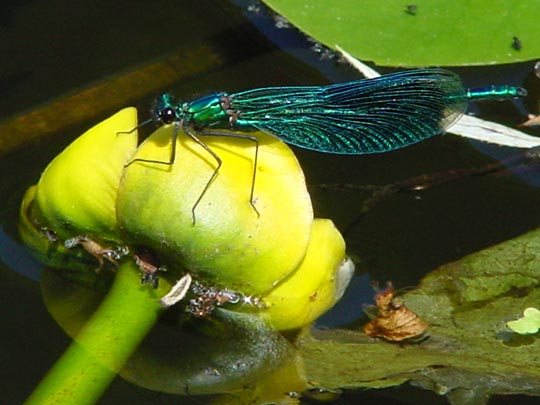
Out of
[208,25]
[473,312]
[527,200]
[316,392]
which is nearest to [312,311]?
[316,392]

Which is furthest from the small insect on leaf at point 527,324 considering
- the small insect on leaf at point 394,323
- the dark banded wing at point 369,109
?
the dark banded wing at point 369,109

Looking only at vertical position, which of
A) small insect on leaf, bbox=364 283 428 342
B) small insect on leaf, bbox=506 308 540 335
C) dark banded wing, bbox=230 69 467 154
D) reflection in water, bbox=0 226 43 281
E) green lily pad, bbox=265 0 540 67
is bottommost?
reflection in water, bbox=0 226 43 281

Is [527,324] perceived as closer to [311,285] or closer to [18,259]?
[311,285]

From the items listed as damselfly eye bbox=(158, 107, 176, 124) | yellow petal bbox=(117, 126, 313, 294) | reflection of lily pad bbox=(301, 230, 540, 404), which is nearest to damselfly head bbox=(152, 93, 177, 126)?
damselfly eye bbox=(158, 107, 176, 124)

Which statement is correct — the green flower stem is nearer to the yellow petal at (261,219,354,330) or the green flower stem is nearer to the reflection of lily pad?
the yellow petal at (261,219,354,330)

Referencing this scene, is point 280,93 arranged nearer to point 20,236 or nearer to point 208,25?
point 20,236

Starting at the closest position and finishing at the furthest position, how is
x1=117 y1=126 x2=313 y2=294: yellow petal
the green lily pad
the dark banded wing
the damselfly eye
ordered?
1. x1=117 y1=126 x2=313 y2=294: yellow petal
2. the damselfly eye
3. the dark banded wing
4. the green lily pad

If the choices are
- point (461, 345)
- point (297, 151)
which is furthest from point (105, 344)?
point (297, 151)
